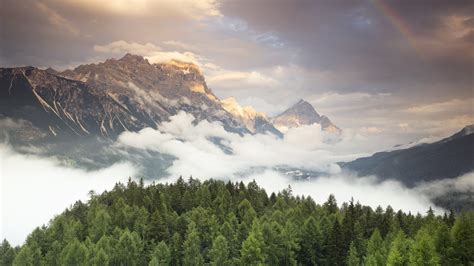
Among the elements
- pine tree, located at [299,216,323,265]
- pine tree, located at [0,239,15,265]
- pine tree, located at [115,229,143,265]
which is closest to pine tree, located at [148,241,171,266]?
pine tree, located at [115,229,143,265]

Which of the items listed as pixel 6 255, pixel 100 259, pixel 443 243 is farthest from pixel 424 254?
pixel 6 255

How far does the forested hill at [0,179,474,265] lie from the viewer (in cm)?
11175

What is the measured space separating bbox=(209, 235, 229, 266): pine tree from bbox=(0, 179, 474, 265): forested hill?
0.29m

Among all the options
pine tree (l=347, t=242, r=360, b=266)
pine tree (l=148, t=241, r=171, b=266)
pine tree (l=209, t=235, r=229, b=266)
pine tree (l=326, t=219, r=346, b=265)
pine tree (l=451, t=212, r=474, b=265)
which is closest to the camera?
pine tree (l=451, t=212, r=474, b=265)

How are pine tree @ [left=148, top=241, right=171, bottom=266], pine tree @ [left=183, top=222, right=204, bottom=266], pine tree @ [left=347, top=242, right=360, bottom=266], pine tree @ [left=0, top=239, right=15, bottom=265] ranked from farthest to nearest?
pine tree @ [left=0, top=239, right=15, bottom=265]
pine tree @ [left=183, top=222, right=204, bottom=266]
pine tree @ [left=148, top=241, right=171, bottom=266]
pine tree @ [left=347, top=242, right=360, bottom=266]

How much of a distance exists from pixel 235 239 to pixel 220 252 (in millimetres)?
9926

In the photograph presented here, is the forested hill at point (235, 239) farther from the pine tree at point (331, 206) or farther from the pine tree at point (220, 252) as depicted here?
the pine tree at point (331, 206)

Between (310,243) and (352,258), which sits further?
(310,243)

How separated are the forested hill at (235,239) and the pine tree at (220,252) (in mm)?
287

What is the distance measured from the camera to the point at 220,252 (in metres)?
130

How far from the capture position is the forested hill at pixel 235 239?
112m

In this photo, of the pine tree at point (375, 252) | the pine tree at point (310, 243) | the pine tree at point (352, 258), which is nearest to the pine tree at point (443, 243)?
the pine tree at point (375, 252)

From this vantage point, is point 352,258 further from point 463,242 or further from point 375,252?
point 463,242

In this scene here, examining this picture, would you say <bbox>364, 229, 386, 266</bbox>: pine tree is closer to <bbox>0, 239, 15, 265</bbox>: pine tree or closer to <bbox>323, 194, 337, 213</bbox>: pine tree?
<bbox>323, 194, 337, 213</bbox>: pine tree
